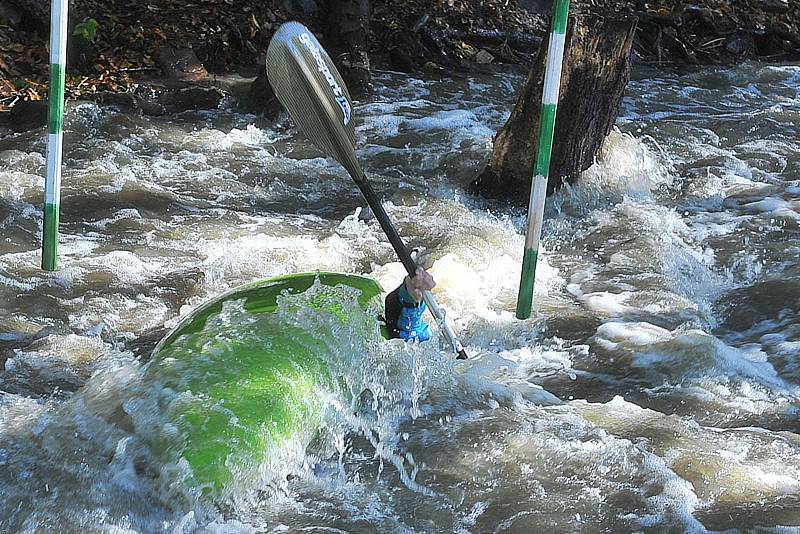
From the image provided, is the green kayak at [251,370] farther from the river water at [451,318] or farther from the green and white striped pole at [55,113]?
the green and white striped pole at [55,113]

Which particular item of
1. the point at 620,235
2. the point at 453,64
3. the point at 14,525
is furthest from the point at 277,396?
the point at 453,64

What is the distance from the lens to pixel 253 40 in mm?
7566

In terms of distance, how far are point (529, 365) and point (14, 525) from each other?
1.73m

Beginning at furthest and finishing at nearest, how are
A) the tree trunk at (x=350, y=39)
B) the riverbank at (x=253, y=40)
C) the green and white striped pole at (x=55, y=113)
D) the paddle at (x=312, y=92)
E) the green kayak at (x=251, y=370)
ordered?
the tree trunk at (x=350, y=39) → the riverbank at (x=253, y=40) → the green and white striped pole at (x=55, y=113) → the paddle at (x=312, y=92) → the green kayak at (x=251, y=370)

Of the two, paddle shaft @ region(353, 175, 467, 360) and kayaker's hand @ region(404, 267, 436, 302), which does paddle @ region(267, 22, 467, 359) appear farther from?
kayaker's hand @ region(404, 267, 436, 302)

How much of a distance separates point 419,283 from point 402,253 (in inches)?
4.7

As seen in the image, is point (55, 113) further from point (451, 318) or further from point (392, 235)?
point (451, 318)

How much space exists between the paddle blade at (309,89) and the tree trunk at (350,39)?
3.83 meters

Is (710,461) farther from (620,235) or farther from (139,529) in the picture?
(620,235)

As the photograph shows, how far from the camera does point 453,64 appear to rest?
25.8 ft

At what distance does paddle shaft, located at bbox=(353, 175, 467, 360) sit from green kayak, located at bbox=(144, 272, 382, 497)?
188 millimetres

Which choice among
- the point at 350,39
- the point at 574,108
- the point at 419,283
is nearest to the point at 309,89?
the point at 419,283

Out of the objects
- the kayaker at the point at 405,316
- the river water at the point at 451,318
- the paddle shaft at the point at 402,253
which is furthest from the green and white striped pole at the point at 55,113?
the kayaker at the point at 405,316

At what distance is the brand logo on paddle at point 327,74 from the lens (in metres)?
3.01
